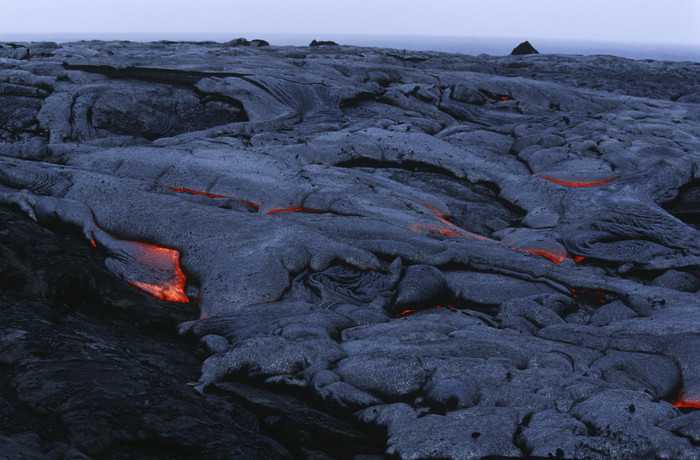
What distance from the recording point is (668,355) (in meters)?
4.98

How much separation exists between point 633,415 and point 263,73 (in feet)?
38.0

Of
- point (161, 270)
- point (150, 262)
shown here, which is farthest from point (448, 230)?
point (150, 262)

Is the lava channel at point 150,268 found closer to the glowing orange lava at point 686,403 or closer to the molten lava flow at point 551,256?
the molten lava flow at point 551,256

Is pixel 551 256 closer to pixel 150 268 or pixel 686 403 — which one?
pixel 686 403

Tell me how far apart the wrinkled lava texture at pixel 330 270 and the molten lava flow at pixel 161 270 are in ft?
0.10

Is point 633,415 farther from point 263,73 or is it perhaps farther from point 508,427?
point 263,73

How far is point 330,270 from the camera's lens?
6562mm

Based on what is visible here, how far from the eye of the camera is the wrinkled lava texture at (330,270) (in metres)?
3.68

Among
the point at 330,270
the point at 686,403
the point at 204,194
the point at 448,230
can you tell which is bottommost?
the point at 686,403

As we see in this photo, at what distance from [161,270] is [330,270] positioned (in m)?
2.13

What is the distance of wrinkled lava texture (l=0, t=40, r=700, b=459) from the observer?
3678mm

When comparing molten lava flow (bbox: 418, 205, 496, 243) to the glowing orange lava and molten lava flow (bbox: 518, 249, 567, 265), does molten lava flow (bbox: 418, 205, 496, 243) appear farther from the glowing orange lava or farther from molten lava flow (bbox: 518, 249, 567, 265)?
the glowing orange lava

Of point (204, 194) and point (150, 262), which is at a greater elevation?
point (204, 194)

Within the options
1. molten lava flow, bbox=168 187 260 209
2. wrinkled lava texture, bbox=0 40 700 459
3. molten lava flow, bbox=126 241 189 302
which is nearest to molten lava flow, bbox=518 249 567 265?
wrinkled lava texture, bbox=0 40 700 459
